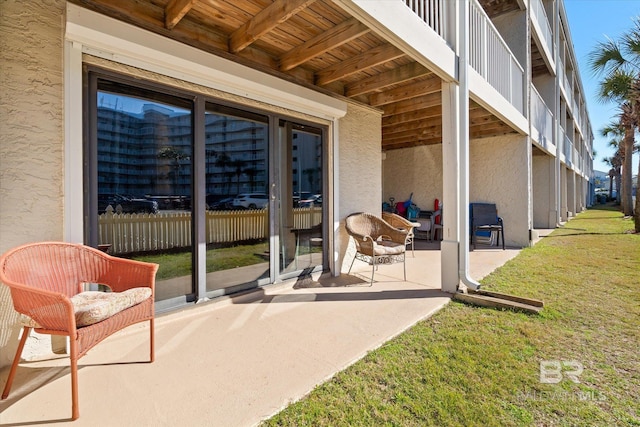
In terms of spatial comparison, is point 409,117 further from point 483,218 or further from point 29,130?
point 29,130

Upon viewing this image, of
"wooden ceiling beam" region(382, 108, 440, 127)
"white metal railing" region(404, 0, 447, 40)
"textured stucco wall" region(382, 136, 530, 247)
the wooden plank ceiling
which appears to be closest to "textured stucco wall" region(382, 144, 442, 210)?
"textured stucco wall" region(382, 136, 530, 247)

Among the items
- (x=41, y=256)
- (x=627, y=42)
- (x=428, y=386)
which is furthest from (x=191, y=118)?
(x=627, y=42)

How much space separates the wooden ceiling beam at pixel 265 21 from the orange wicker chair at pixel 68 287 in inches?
88.7

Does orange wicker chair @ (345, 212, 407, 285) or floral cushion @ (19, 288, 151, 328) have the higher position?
orange wicker chair @ (345, 212, 407, 285)

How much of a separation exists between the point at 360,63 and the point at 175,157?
2.34m

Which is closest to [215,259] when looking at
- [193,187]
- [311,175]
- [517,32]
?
[193,187]

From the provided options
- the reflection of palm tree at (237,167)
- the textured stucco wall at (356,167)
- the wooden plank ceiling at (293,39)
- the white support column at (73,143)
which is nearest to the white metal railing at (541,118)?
the wooden plank ceiling at (293,39)

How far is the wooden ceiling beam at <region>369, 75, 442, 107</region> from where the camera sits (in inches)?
163

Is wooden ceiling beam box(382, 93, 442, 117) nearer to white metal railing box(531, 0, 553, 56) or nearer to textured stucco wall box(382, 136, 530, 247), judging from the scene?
textured stucco wall box(382, 136, 530, 247)

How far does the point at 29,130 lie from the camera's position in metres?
2.15

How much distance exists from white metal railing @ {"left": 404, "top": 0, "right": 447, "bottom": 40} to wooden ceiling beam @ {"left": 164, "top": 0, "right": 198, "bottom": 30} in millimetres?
2308

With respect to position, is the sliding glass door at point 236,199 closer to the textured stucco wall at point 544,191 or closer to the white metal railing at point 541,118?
the white metal railing at point 541,118

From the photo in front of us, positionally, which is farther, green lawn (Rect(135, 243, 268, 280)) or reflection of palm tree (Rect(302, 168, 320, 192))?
reflection of palm tree (Rect(302, 168, 320, 192))
